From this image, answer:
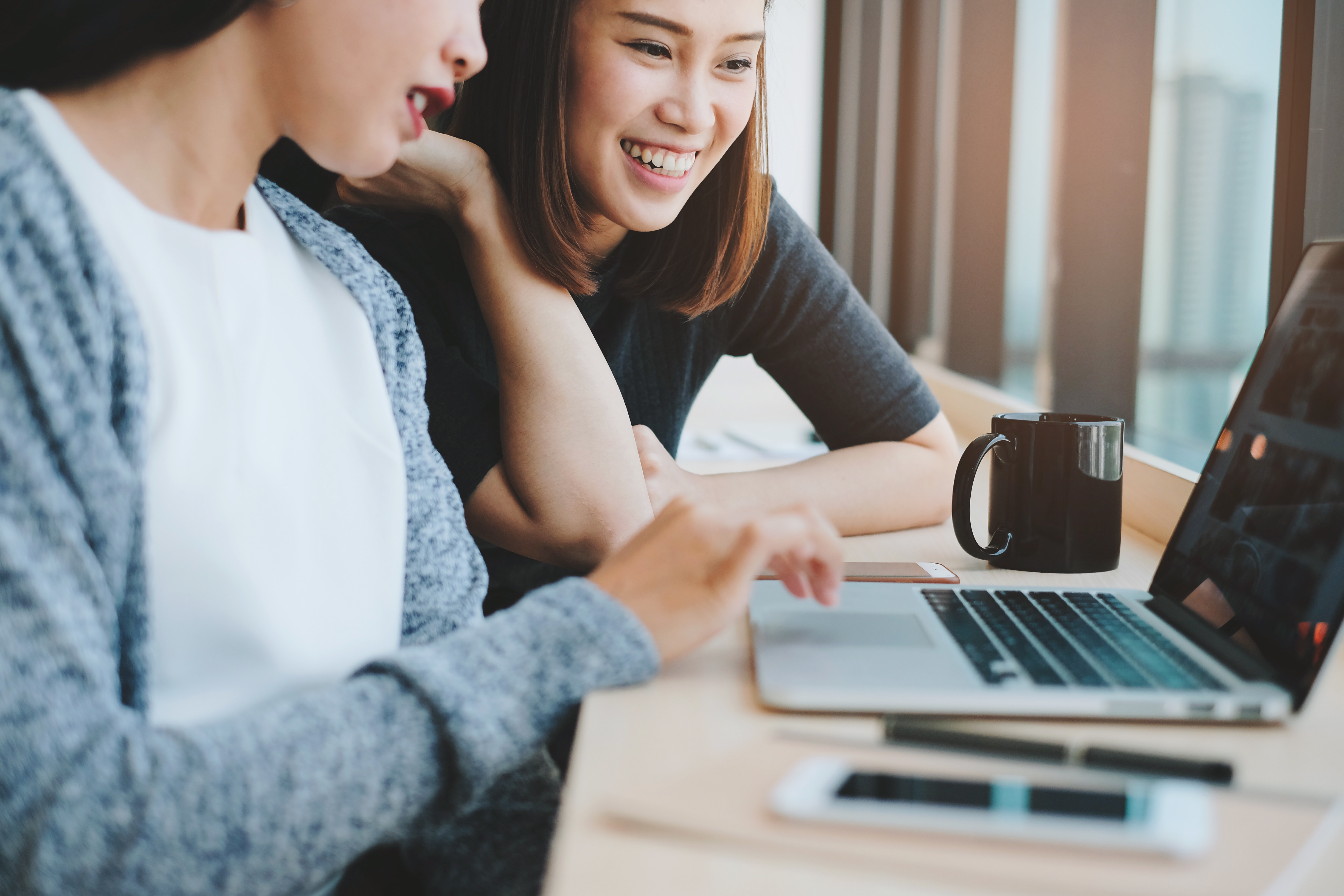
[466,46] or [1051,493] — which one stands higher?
[466,46]

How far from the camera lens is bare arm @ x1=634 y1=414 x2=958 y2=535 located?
1.09m

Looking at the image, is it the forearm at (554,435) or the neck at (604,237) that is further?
the neck at (604,237)

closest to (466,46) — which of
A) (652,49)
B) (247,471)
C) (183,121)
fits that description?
(183,121)

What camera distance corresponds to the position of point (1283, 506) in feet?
2.10

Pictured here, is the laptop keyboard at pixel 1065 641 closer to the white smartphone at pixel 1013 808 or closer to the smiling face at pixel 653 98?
the white smartphone at pixel 1013 808

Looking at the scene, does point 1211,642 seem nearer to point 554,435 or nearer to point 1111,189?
point 554,435

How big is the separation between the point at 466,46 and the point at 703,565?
38 cm

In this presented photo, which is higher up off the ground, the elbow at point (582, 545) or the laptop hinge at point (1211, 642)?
the laptop hinge at point (1211, 642)

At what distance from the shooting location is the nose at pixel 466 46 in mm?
702

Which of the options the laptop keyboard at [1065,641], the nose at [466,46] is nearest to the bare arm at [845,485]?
the laptop keyboard at [1065,641]

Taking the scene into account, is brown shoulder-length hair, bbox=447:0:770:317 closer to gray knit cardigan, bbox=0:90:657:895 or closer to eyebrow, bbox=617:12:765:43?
eyebrow, bbox=617:12:765:43

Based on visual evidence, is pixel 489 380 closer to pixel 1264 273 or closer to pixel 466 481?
pixel 466 481

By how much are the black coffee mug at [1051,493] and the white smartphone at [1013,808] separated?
0.45 metres

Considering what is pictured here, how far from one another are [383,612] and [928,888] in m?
0.44
